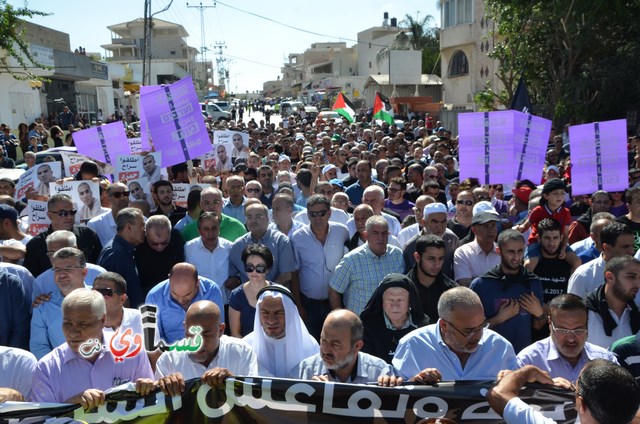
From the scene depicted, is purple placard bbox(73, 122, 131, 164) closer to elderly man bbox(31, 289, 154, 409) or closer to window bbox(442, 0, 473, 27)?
elderly man bbox(31, 289, 154, 409)

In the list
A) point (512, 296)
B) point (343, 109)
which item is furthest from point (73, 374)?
point (343, 109)

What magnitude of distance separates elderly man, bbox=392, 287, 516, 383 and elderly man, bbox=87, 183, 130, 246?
4.44 metres

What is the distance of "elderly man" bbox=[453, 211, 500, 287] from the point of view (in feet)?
20.7

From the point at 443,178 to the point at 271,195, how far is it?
2.84 meters

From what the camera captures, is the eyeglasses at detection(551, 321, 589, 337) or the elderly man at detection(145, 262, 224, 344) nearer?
the eyeglasses at detection(551, 321, 589, 337)

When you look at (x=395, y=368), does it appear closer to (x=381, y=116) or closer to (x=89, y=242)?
(x=89, y=242)

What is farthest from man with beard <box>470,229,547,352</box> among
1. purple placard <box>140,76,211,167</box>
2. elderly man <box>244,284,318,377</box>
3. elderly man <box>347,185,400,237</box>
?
purple placard <box>140,76,211,167</box>

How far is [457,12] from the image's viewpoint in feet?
138

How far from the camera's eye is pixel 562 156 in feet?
50.7

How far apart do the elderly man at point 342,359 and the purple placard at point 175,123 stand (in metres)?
6.61

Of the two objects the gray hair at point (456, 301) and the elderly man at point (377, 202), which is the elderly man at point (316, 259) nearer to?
the elderly man at point (377, 202)

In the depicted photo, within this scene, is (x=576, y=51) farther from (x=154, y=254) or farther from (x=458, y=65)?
(x=458, y=65)

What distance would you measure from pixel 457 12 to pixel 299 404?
41.4 metres

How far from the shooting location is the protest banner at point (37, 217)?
293 inches
